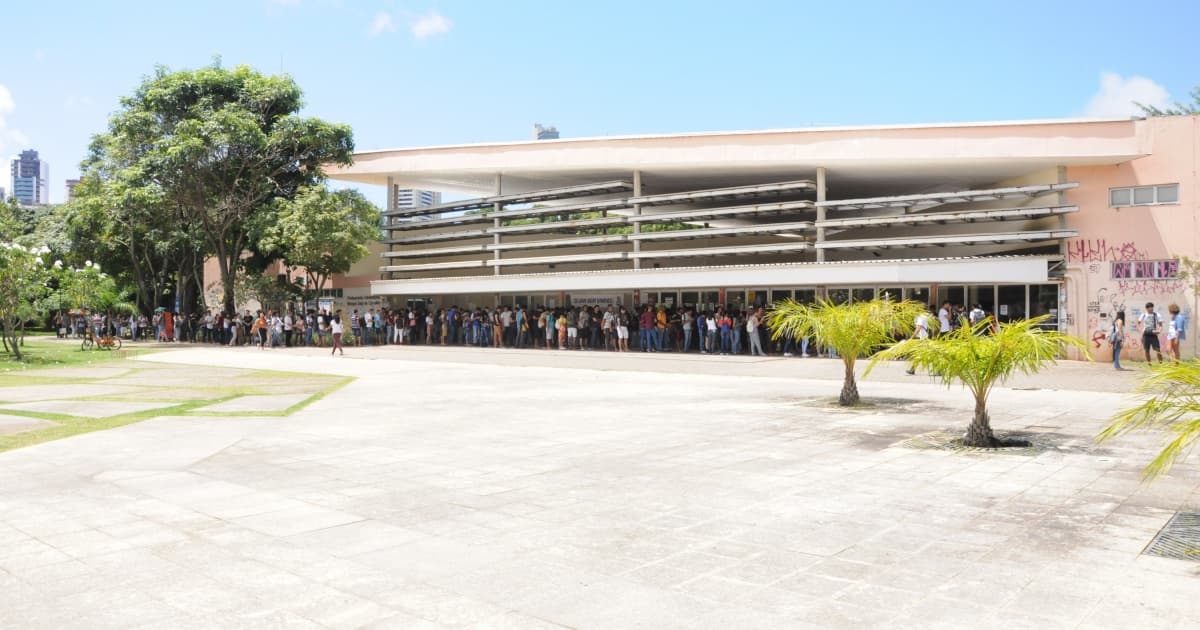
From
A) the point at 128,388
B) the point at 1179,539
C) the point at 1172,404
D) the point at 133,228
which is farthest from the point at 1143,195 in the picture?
the point at 133,228

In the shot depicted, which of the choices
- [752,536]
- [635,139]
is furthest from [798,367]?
[752,536]

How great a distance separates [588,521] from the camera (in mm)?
6055

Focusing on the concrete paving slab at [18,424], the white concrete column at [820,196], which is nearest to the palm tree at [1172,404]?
the concrete paving slab at [18,424]

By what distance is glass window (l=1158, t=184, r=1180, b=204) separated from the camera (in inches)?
819

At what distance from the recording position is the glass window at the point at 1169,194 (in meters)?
20.8

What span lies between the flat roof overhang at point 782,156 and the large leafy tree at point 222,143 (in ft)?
7.57

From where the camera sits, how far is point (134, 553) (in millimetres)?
5297

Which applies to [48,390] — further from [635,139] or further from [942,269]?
[942,269]

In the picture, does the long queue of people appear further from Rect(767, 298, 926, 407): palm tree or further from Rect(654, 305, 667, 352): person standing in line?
Rect(767, 298, 926, 407): palm tree

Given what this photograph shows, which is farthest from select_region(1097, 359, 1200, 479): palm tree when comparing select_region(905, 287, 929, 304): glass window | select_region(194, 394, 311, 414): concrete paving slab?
select_region(905, 287, 929, 304): glass window

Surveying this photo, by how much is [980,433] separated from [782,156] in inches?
668

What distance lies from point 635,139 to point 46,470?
21532 mm

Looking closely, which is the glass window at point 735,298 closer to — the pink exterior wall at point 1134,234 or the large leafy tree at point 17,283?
the pink exterior wall at point 1134,234

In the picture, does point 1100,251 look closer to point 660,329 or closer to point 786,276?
point 786,276
